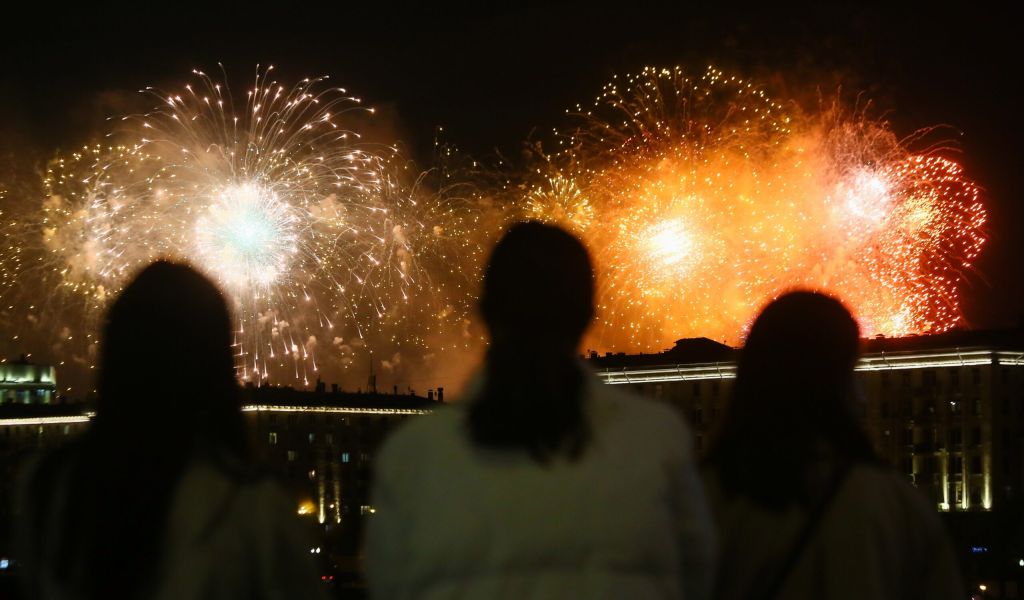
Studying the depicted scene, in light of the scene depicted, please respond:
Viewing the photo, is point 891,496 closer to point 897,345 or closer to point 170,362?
point 170,362

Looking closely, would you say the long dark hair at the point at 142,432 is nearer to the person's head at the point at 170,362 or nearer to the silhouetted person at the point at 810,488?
the person's head at the point at 170,362

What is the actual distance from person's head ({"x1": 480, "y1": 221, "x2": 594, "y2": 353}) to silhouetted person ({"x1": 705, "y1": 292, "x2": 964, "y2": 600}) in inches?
39.7

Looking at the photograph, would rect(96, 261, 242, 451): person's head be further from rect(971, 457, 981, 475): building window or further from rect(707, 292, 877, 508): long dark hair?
rect(971, 457, 981, 475): building window

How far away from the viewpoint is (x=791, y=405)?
4.91 meters

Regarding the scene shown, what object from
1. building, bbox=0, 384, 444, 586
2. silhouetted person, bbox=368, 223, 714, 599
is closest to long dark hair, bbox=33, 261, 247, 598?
silhouetted person, bbox=368, 223, 714, 599

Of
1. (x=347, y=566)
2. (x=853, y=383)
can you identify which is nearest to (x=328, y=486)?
(x=347, y=566)

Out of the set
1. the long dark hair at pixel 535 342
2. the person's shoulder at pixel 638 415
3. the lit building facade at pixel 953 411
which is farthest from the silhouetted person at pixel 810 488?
the lit building facade at pixel 953 411

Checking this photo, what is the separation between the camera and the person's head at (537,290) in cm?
408

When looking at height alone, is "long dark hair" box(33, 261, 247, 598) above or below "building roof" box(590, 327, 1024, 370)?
below

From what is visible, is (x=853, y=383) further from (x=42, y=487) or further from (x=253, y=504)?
(x=42, y=487)

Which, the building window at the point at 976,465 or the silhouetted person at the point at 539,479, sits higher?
the silhouetted person at the point at 539,479

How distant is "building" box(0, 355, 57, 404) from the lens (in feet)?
443

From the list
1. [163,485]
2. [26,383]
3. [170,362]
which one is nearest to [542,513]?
[163,485]

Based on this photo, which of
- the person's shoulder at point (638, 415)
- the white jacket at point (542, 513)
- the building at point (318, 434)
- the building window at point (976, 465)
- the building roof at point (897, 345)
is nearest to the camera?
the white jacket at point (542, 513)
